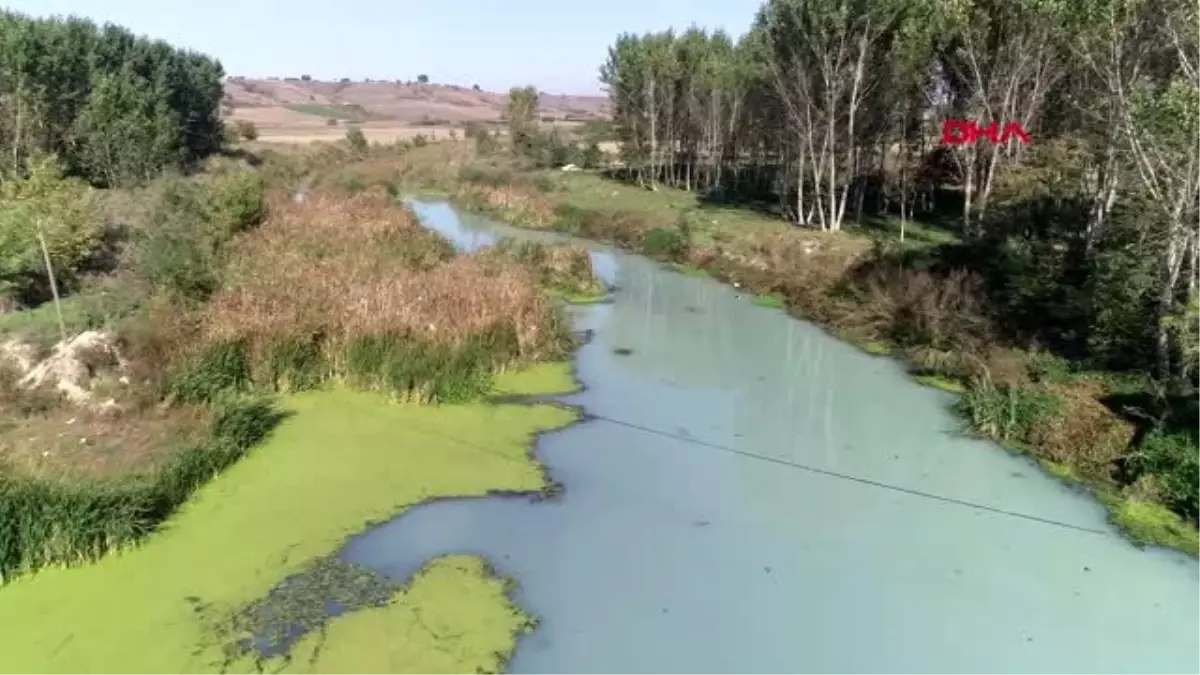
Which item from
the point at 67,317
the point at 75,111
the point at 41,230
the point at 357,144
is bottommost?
the point at 67,317

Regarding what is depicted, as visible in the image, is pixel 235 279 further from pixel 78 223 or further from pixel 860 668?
pixel 860 668

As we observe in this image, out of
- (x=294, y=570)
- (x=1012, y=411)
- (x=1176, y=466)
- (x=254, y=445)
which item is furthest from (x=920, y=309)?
(x=294, y=570)

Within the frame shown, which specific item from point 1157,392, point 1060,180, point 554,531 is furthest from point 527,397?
point 1060,180

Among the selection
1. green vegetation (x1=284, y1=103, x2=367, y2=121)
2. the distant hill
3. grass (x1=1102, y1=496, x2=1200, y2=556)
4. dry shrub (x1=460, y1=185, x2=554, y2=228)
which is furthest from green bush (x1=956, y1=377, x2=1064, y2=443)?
green vegetation (x1=284, y1=103, x2=367, y2=121)

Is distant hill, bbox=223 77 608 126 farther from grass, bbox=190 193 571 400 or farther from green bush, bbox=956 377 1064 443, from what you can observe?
green bush, bbox=956 377 1064 443

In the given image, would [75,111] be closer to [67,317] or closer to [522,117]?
[67,317]
